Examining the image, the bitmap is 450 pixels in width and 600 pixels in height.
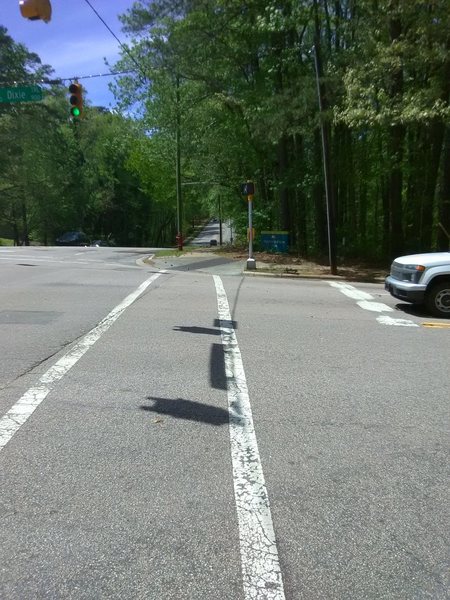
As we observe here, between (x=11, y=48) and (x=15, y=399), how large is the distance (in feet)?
151

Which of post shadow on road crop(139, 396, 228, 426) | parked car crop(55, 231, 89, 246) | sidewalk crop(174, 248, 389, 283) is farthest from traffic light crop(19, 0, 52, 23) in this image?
parked car crop(55, 231, 89, 246)

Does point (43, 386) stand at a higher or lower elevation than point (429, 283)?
lower

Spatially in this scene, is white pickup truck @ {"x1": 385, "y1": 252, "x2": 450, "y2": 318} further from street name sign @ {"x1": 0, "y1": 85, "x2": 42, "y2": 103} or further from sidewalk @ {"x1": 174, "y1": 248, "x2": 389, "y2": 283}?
street name sign @ {"x1": 0, "y1": 85, "x2": 42, "y2": 103}

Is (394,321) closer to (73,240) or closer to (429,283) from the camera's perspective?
(429,283)

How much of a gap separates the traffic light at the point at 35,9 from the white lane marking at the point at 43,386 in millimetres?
4995

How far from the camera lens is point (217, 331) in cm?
850

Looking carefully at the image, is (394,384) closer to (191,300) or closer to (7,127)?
(191,300)

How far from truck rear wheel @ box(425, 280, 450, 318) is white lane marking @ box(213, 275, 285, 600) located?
19.2 ft

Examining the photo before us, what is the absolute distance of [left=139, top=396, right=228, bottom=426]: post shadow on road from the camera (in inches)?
186

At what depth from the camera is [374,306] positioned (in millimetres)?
11367

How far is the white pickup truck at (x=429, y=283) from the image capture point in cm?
1000

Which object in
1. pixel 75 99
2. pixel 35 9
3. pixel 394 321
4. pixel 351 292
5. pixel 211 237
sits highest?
pixel 211 237

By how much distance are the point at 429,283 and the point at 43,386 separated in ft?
24.0

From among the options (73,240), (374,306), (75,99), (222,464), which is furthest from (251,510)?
(73,240)
